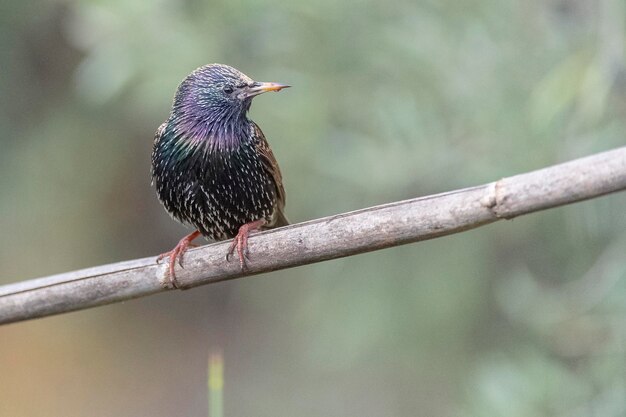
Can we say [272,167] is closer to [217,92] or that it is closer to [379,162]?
[217,92]

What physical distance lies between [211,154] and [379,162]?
1496 mm

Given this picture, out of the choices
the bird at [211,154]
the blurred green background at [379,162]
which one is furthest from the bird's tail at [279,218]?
the blurred green background at [379,162]

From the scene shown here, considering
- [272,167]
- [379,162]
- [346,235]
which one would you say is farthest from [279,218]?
[346,235]

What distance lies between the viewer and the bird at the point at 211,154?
3387 mm

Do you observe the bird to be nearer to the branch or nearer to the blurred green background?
the branch

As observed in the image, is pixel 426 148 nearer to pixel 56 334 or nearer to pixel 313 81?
pixel 313 81

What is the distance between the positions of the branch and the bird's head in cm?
65

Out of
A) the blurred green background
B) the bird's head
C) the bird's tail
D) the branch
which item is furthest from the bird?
the blurred green background

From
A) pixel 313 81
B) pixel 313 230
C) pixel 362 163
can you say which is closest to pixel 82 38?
pixel 313 81

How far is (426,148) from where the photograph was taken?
470 centimetres

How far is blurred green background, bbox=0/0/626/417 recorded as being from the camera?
4.16 meters

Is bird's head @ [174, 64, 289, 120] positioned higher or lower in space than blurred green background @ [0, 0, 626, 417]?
lower

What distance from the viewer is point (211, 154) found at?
338 cm

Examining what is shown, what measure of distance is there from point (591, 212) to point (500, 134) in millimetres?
595
